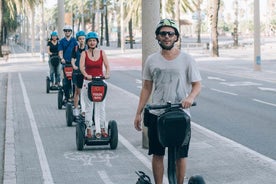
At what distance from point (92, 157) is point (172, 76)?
4.47 m

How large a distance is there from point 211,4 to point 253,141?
4137cm

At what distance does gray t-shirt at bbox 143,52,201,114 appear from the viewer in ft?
24.4

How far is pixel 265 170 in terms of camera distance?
10133mm

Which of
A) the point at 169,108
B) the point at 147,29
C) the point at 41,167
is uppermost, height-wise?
the point at 147,29

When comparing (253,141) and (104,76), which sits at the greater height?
(104,76)

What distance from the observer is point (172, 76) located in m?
7.44

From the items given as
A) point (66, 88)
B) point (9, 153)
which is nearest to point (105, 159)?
point (9, 153)

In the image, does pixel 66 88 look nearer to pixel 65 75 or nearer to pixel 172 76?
pixel 65 75

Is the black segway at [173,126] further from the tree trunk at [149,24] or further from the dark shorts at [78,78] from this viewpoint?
the dark shorts at [78,78]

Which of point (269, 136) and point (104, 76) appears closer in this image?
point (104, 76)

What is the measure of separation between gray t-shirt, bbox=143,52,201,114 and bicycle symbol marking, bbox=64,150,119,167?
3.60m

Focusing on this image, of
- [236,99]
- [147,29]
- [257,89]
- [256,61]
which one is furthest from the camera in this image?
[256,61]

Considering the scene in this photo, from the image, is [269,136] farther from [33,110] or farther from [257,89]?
[257,89]

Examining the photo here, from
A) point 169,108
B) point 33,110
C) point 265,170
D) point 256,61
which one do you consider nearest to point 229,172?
point 265,170
